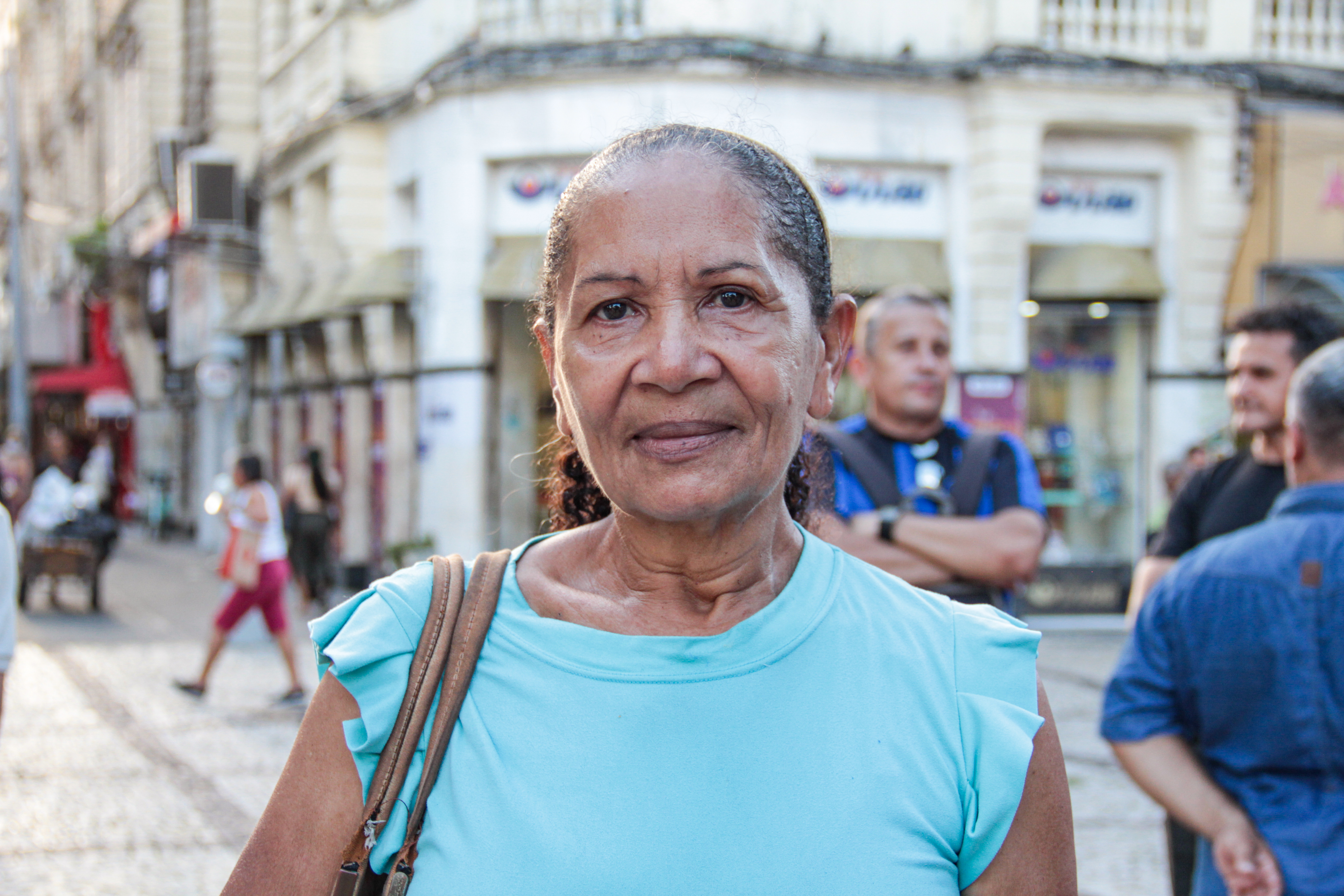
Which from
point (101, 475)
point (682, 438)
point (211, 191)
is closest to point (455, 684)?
point (682, 438)

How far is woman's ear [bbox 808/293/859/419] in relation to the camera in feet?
5.49

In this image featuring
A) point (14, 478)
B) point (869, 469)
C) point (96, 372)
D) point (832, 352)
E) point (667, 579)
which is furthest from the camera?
point (96, 372)

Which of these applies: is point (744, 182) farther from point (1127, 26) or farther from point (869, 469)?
point (1127, 26)

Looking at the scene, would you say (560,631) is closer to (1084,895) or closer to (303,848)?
(303,848)

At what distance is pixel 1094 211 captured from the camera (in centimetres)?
1368

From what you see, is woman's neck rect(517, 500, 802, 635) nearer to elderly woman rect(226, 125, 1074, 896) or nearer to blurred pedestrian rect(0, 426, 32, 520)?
elderly woman rect(226, 125, 1074, 896)

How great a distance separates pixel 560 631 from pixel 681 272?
0.46 m

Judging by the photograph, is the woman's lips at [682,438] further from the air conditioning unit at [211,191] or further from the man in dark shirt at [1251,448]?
the air conditioning unit at [211,191]

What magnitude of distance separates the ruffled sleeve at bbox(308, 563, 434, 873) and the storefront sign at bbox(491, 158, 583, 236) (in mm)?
12201

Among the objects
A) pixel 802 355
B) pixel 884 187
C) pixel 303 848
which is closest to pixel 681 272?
pixel 802 355

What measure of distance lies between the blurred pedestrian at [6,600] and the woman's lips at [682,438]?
316 centimetres

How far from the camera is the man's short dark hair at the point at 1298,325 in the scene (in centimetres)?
372

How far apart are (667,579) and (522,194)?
12410mm

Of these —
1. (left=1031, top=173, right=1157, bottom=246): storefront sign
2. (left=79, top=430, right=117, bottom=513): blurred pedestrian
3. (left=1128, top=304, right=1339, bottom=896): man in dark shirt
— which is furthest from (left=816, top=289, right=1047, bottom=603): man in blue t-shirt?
(left=79, top=430, right=117, bottom=513): blurred pedestrian
